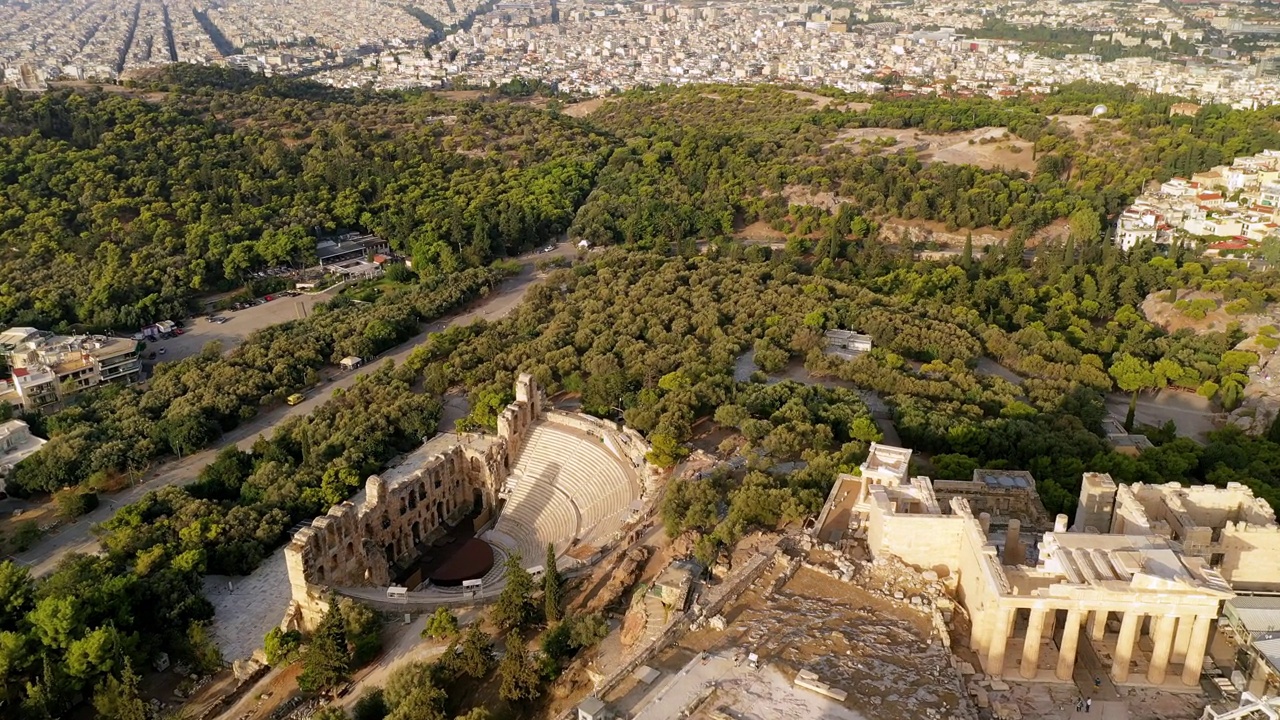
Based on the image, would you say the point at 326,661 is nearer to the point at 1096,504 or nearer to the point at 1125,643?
the point at 1125,643

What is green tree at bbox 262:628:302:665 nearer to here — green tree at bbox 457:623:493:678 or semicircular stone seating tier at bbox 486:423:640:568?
green tree at bbox 457:623:493:678

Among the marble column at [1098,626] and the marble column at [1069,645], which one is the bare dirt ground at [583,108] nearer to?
the marble column at [1098,626]

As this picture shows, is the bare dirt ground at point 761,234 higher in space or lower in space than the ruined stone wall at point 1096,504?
lower

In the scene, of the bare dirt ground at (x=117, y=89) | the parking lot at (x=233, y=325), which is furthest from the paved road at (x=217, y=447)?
the bare dirt ground at (x=117, y=89)

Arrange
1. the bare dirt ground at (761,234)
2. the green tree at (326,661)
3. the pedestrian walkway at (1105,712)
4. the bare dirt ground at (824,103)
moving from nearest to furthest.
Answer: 1. the pedestrian walkway at (1105,712)
2. the green tree at (326,661)
3. the bare dirt ground at (761,234)
4. the bare dirt ground at (824,103)

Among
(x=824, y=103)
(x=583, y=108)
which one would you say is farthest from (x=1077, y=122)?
(x=583, y=108)

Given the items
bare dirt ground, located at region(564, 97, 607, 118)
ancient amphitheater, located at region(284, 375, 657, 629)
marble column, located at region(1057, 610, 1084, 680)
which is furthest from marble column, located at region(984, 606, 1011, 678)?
bare dirt ground, located at region(564, 97, 607, 118)
